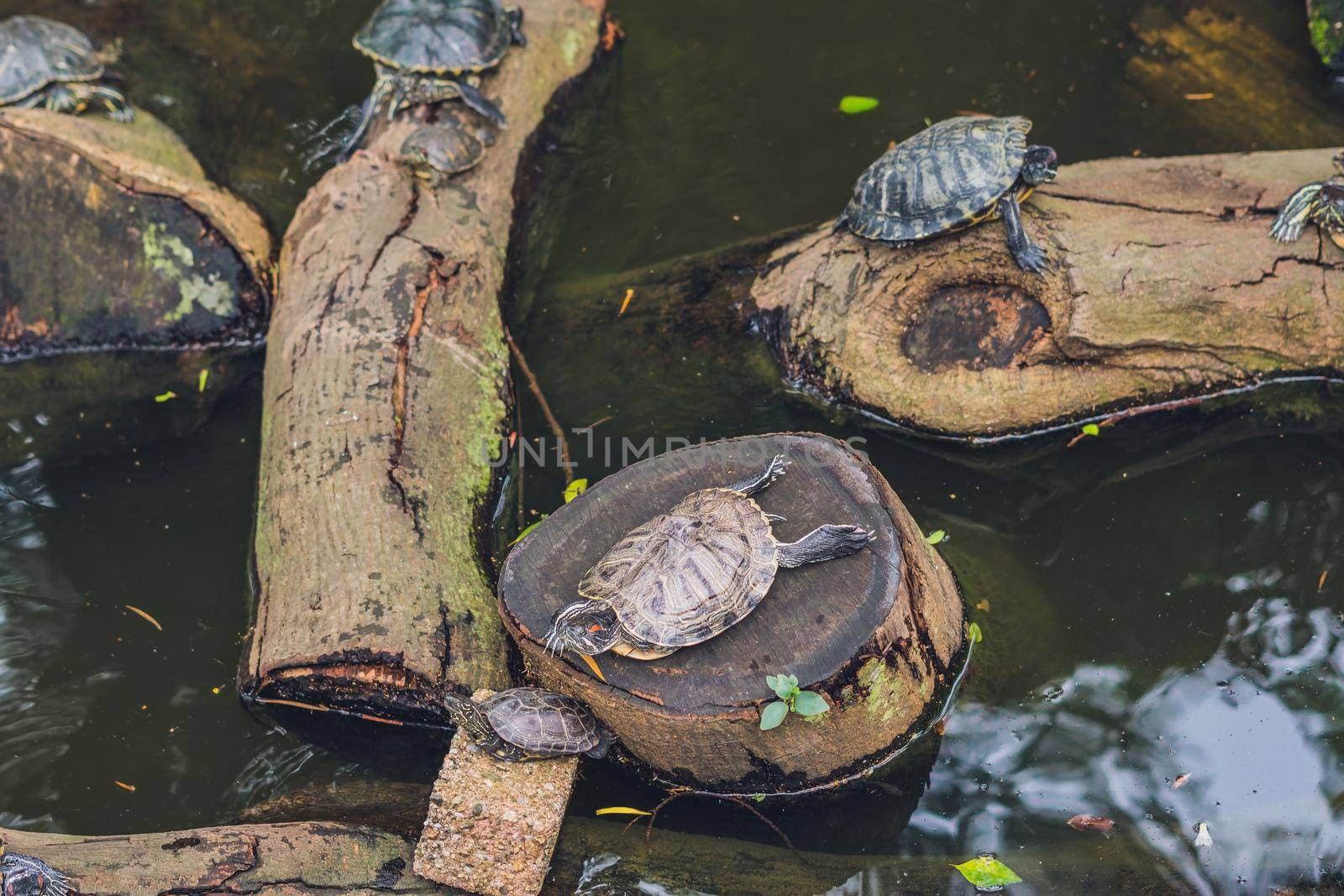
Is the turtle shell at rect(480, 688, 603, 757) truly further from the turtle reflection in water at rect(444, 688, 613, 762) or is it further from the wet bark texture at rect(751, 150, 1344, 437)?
the wet bark texture at rect(751, 150, 1344, 437)

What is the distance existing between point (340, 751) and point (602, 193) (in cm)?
353

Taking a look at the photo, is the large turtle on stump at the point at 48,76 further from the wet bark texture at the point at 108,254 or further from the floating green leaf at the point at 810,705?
the floating green leaf at the point at 810,705

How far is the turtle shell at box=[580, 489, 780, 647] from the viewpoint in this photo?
3109mm

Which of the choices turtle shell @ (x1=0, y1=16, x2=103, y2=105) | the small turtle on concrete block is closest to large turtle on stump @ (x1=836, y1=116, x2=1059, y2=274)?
the small turtle on concrete block

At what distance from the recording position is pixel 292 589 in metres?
3.79

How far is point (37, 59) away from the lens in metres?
6.20

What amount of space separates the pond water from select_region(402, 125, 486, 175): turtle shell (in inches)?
25.5

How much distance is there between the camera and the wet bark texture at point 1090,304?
4410mm

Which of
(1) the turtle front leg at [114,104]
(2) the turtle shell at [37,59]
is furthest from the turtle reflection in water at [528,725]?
(2) the turtle shell at [37,59]

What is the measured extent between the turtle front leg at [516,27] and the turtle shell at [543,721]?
14.1 feet

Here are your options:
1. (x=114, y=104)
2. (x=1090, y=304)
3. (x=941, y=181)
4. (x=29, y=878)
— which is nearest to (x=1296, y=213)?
(x=1090, y=304)

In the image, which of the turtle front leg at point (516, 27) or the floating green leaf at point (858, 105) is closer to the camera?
the turtle front leg at point (516, 27)

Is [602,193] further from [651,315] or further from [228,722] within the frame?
[228,722]

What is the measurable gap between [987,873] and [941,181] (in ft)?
9.20
